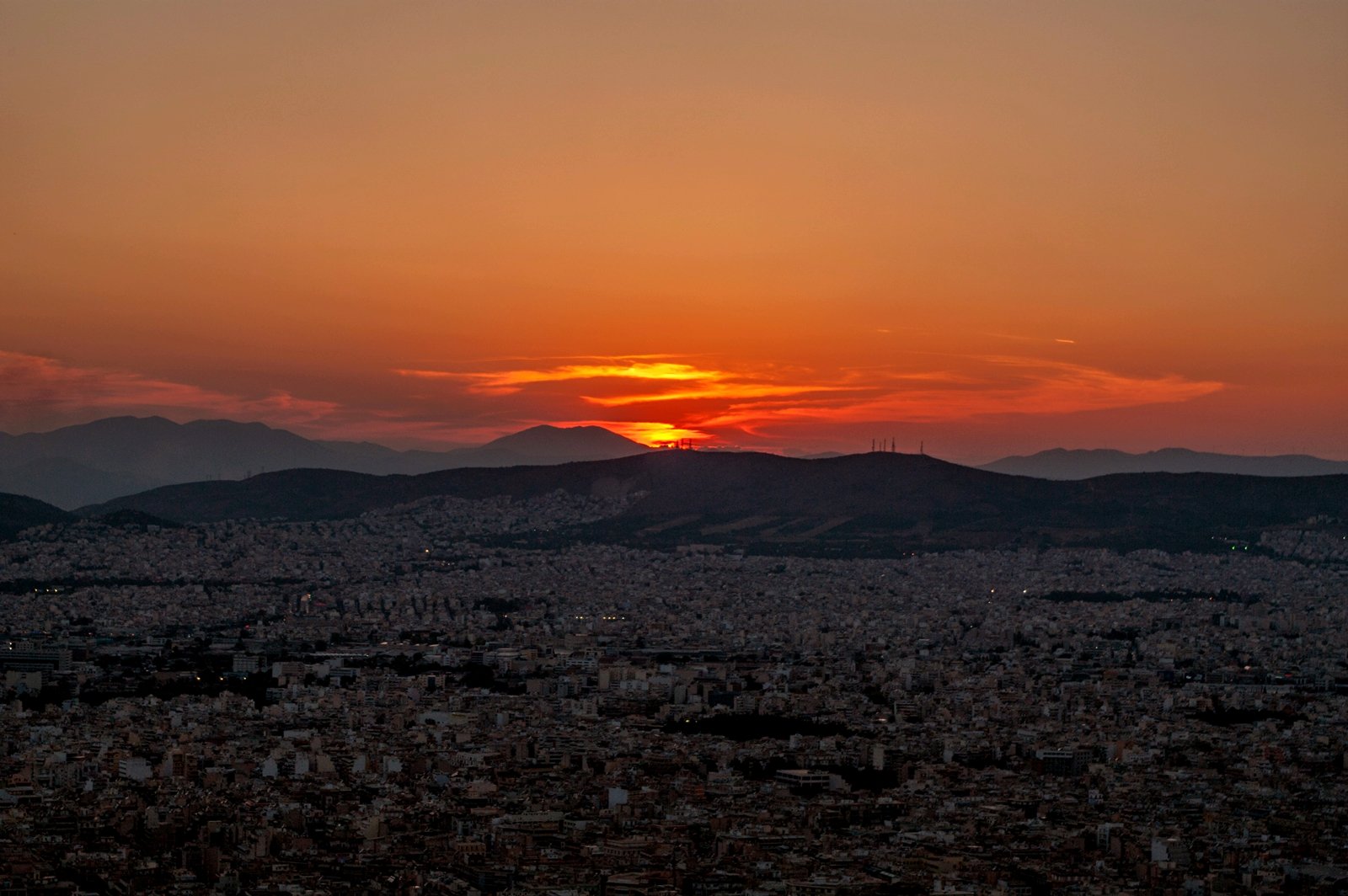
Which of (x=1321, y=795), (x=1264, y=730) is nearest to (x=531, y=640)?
(x=1264, y=730)

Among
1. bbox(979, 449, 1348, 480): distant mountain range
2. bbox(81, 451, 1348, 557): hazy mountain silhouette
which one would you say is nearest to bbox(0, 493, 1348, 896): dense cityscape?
bbox(81, 451, 1348, 557): hazy mountain silhouette

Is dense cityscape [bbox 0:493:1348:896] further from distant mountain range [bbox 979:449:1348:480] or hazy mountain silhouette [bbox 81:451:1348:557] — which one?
distant mountain range [bbox 979:449:1348:480]

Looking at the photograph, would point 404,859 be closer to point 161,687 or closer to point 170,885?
point 170,885

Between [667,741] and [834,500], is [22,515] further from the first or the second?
[667,741]

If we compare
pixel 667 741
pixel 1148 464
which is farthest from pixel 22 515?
pixel 1148 464

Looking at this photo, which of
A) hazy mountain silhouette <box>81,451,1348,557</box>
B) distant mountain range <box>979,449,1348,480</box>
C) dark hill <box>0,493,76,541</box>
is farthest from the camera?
distant mountain range <box>979,449,1348,480</box>

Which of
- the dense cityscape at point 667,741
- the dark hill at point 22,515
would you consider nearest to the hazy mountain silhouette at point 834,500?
the dark hill at point 22,515

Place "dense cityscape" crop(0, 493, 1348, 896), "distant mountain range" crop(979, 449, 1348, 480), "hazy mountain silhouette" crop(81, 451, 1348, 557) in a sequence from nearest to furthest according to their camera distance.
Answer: "dense cityscape" crop(0, 493, 1348, 896) < "hazy mountain silhouette" crop(81, 451, 1348, 557) < "distant mountain range" crop(979, 449, 1348, 480)
